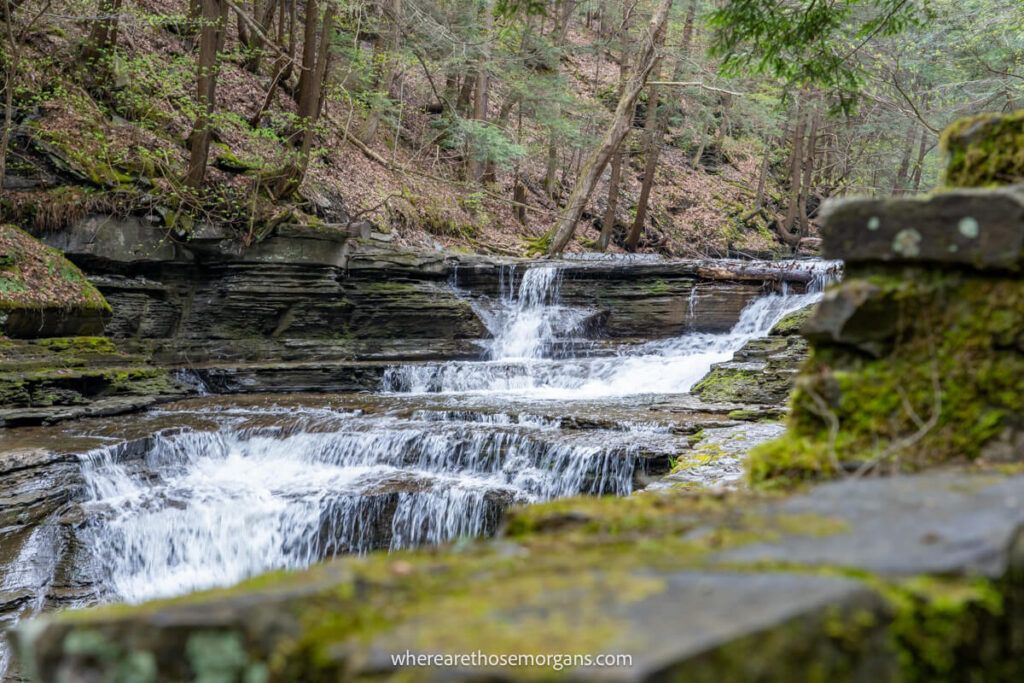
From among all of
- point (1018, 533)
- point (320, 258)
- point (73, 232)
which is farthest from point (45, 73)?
point (1018, 533)

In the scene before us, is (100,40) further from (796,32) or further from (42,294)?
(796,32)

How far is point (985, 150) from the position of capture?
273cm

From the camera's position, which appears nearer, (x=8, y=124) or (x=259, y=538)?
(x=259, y=538)

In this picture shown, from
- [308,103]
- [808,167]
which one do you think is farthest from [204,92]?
[808,167]

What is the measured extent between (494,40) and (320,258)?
9.04m

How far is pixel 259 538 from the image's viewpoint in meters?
7.29

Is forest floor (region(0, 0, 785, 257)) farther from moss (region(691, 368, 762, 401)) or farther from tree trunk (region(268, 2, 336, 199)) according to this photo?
Result: moss (region(691, 368, 762, 401))

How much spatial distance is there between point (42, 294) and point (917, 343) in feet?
40.8

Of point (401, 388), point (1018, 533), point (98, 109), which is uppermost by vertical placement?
point (98, 109)

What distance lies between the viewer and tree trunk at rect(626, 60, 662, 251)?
819 inches

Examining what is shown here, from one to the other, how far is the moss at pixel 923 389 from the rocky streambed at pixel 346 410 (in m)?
3.21

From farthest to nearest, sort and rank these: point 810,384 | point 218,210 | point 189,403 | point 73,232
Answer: point 218,210
point 73,232
point 189,403
point 810,384

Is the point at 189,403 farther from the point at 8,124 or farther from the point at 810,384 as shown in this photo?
the point at 810,384

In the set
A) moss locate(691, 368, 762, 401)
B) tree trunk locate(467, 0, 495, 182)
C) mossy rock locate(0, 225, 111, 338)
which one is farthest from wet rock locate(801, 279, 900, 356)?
tree trunk locate(467, 0, 495, 182)
